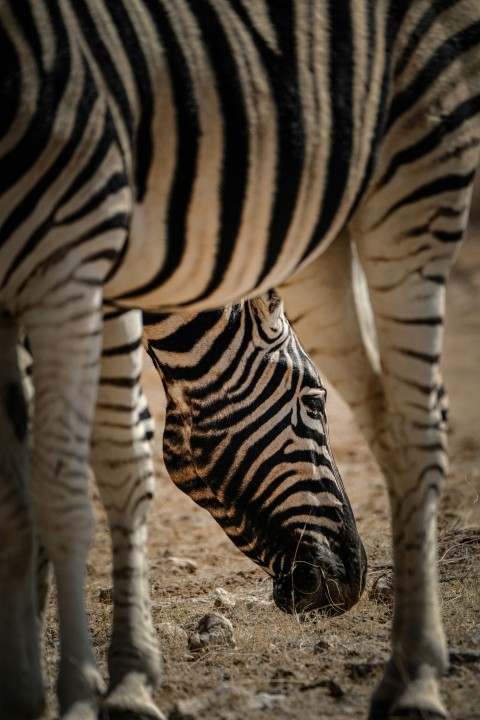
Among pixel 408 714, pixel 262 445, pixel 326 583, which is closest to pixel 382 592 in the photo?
pixel 326 583

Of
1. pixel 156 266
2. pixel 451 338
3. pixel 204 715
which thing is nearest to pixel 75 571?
pixel 204 715

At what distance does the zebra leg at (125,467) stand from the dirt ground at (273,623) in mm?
406

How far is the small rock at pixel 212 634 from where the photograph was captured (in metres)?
4.62

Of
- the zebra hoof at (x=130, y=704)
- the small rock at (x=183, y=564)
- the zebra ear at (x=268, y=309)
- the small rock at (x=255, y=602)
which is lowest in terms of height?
the small rock at (x=183, y=564)

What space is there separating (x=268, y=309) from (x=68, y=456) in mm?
1948

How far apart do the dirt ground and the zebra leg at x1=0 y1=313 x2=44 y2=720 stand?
0.74 ft

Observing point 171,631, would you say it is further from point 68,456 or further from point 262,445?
point 68,456

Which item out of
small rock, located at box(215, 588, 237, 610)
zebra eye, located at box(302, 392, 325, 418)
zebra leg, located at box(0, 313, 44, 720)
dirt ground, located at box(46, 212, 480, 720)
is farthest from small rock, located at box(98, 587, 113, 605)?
zebra leg, located at box(0, 313, 44, 720)

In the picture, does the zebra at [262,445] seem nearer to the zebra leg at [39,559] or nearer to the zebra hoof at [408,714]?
the zebra leg at [39,559]

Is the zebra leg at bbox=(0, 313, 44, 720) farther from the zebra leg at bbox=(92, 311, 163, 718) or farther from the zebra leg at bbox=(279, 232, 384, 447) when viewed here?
the zebra leg at bbox=(279, 232, 384, 447)

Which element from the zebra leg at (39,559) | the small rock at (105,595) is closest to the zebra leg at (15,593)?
the zebra leg at (39,559)

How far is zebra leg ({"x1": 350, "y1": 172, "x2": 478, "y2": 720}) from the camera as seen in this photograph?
3.81 metres

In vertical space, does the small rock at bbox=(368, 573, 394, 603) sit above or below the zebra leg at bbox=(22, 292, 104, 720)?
below

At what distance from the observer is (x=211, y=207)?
3469mm
